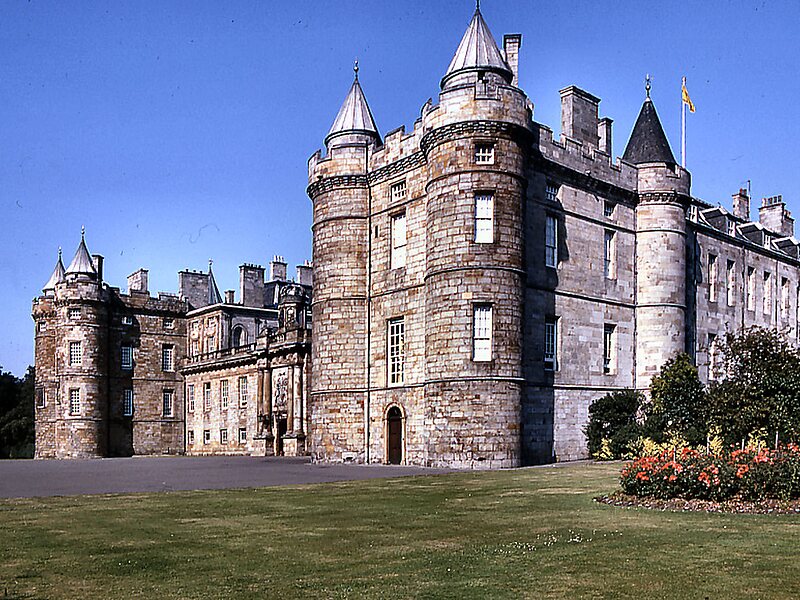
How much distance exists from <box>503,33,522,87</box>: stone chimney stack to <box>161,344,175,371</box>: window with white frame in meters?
38.0

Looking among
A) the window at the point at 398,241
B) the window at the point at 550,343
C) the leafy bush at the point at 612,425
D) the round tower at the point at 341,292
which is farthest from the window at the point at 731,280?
the round tower at the point at 341,292

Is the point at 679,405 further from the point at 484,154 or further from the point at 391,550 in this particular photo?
the point at 391,550

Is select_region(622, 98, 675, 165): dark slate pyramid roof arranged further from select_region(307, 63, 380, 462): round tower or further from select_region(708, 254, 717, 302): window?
select_region(307, 63, 380, 462): round tower

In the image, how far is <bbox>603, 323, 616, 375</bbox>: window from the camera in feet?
116

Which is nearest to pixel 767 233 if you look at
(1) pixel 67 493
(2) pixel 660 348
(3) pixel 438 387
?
(2) pixel 660 348

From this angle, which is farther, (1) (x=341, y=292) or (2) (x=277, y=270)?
(2) (x=277, y=270)

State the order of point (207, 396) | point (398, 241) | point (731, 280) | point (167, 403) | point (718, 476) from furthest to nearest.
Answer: point (167, 403), point (207, 396), point (731, 280), point (398, 241), point (718, 476)

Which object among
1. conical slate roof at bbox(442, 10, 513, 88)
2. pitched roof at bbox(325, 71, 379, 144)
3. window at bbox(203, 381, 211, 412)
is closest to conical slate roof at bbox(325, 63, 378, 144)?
pitched roof at bbox(325, 71, 379, 144)

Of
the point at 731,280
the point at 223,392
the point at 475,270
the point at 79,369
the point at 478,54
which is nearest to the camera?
the point at 475,270

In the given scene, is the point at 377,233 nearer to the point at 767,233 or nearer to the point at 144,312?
the point at 767,233

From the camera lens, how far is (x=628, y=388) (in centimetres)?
3584

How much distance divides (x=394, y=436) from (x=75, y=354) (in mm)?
32222

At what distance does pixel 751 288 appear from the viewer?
44781mm

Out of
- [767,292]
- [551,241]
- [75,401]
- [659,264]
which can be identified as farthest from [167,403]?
[767,292]
